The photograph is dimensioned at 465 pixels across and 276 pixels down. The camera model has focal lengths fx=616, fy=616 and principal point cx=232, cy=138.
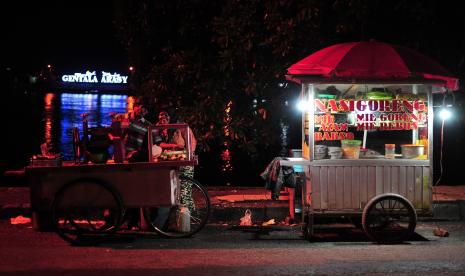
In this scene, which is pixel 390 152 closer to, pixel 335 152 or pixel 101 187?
pixel 335 152

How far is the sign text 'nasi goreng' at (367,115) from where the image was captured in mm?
8617

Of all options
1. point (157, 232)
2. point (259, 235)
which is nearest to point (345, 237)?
point (259, 235)

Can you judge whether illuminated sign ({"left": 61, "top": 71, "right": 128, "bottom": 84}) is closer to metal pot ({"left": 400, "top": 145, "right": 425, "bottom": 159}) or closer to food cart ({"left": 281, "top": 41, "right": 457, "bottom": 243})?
food cart ({"left": 281, "top": 41, "right": 457, "bottom": 243})

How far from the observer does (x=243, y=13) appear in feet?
34.7

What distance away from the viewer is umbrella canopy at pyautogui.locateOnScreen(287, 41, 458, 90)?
8.14m

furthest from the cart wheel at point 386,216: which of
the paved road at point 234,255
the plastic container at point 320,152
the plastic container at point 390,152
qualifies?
the plastic container at point 320,152

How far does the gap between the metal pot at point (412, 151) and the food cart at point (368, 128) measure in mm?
14

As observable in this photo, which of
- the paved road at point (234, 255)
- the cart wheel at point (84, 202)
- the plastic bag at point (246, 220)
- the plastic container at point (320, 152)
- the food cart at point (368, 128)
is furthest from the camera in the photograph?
the plastic bag at point (246, 220)

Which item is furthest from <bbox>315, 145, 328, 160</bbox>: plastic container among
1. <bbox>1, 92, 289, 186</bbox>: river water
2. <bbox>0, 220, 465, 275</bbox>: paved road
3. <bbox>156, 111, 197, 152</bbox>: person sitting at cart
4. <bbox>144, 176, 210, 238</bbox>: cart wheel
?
<bbox>1, 92, 289, 186</bbox>: river water

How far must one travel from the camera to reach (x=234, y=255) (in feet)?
24.5

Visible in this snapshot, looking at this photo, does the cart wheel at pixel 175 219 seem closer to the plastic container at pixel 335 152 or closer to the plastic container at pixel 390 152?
the plastic container at pixel 335 152

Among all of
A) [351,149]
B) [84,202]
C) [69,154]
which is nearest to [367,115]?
[351,149]

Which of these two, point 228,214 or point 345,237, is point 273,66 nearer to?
point 228,214

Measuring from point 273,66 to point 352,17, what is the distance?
1.59 m
